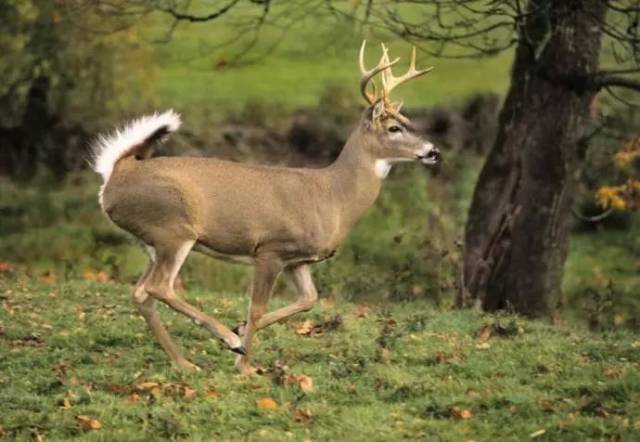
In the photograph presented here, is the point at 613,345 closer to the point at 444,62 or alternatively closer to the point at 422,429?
the point at 422,429

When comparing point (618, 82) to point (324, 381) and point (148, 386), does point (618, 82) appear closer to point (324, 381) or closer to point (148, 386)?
point (324, 381)

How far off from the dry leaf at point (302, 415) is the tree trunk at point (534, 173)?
6.75m

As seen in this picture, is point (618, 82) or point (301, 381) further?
point (618, 82)

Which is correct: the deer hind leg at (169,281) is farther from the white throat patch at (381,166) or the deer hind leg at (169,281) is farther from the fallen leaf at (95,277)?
the fallen leaf at (95,277)

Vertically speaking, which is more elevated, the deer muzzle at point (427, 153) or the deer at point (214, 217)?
the deer muzzle at point (427, 153)

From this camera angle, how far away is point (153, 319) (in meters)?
11.6

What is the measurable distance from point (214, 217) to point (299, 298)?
2.97ft

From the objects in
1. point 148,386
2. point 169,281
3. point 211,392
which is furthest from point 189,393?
point 169,281

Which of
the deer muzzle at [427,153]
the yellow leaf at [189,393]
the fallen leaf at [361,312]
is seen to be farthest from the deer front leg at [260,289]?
the fallen leaf at [361,312]

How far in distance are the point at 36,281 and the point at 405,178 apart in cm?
1244

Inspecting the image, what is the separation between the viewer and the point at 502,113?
57.4 ft

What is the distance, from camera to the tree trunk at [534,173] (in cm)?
1652

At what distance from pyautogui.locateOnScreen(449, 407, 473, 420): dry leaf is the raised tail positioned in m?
3.14

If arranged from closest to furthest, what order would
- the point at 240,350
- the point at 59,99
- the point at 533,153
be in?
the point at 240,350, the point at 533,153, the point at 59,99
